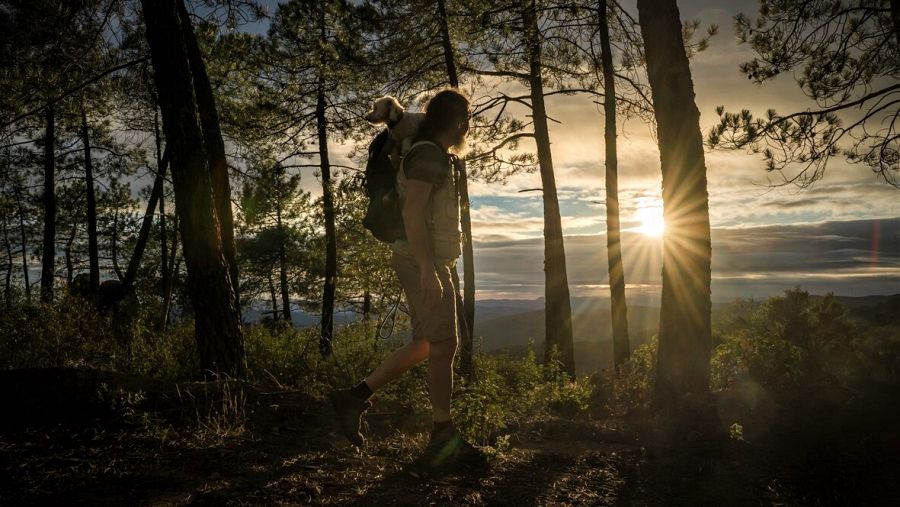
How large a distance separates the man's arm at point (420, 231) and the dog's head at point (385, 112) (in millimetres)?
499

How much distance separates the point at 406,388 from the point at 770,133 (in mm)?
6350

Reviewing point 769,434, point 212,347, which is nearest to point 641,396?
point 769,434

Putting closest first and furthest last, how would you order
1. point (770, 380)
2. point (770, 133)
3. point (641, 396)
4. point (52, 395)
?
1. point (52, 395)
2. point (770, 380)
3. point (641, 396)
4. point (770, 133)

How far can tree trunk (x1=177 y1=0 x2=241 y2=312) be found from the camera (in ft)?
25.4

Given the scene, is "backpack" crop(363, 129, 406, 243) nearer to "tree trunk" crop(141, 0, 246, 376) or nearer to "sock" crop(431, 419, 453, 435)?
"sock" crop(431, 419, 453, 435)

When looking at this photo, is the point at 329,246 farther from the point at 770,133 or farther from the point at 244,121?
the point at 770,133

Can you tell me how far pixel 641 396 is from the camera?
685 cm

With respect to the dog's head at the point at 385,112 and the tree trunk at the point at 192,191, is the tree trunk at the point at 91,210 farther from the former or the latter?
the dog's head at the point at 385,112

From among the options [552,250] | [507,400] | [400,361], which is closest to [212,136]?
[507,400]

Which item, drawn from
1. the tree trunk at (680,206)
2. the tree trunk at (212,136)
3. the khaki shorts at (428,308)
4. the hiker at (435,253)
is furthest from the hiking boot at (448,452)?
the tree trunk at (212,136)

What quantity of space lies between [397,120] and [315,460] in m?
2.11

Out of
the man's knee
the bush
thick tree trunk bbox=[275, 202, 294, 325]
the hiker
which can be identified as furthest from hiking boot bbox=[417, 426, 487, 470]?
thick tree trunk bbox=[275, 202, 294, 325]

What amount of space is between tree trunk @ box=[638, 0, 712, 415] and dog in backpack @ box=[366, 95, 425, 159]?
3757 millimetres

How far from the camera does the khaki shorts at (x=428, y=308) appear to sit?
3.26m
